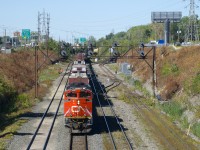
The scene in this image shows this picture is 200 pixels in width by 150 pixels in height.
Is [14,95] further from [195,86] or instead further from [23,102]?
[195,86]

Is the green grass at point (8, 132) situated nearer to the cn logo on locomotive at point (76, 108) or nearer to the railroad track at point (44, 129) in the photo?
the railroad track at point (44, 129)

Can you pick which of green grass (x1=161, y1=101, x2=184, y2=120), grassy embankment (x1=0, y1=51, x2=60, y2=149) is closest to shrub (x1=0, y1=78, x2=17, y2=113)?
grassy embankment (x1=0, y1=51, x2=60, y2=149)

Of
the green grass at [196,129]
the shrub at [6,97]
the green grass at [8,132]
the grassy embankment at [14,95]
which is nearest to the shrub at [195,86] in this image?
the green grass at [196,129]

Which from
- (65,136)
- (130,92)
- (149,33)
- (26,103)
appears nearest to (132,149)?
(65,136)

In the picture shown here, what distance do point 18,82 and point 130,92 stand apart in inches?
569

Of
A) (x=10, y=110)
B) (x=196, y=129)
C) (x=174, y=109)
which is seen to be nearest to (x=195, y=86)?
(x=174, y=109)

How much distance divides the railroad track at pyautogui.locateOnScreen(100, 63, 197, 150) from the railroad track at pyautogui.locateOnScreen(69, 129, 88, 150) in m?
4.45

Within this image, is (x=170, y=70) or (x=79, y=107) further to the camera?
(x=170, y=70)

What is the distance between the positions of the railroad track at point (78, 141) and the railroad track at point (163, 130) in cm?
445

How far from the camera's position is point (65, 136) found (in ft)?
86.6

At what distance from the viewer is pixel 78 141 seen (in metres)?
25.3

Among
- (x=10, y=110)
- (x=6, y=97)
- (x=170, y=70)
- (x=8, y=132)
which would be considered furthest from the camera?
(x=170, y=70)

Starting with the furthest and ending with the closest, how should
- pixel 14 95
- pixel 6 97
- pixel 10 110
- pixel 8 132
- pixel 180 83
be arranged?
1. pixel 180 83
2. pixel 14 95
3. pixel 6 97
4. pixel 10 110
5. pixel 8 132

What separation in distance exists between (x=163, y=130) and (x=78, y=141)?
6.22 metres
